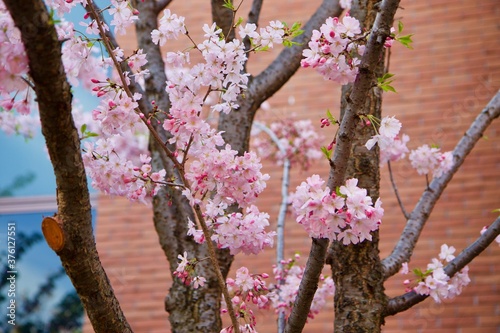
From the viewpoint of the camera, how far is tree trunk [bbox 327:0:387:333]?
5.52 ft

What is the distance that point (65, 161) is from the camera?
118cm

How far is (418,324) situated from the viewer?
3369 millimetres

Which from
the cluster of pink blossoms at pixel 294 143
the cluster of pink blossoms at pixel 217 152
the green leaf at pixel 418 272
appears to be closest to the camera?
the cluster of pink blossoms at pixel 217 152

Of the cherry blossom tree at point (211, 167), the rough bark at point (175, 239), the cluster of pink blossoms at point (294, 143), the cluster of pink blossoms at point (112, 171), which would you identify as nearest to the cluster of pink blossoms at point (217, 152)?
the cherry blossom tree at point (211, 167)

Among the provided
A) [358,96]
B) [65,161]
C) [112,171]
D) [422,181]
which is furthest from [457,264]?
[422,181]

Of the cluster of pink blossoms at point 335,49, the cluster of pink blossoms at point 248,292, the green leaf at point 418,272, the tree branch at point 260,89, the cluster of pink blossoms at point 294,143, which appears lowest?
the cluster of pink blossoms at point 248,292

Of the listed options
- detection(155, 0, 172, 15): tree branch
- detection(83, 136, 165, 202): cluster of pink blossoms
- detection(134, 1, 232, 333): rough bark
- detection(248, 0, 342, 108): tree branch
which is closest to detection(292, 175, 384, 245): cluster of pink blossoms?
detection(83, 136, 165, 202): cluster of pink blossoms

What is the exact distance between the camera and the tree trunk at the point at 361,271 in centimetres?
168

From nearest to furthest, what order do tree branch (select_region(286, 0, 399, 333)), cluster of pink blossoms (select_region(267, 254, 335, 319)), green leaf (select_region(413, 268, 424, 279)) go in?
1. tree branch (select_region(286, 0, 399, 333))
2. green leaf (select_region(413, 268, 424, 279))
3. cluster of pink blossoms (select_region(267, 254, 335, 319))

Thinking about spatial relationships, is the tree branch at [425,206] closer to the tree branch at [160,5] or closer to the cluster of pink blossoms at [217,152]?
the cluster of pink blossoms at [217,152]

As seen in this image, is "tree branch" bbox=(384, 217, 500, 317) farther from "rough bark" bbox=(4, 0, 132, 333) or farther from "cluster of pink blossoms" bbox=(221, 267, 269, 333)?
"rough bark" bbox=(4, 0, 132, 333)

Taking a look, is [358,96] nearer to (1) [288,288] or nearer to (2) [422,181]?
(1) [288,288]

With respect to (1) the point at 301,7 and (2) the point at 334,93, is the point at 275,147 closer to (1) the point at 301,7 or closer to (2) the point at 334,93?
(2) the point at 334,93

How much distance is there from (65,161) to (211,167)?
1.14 feet
